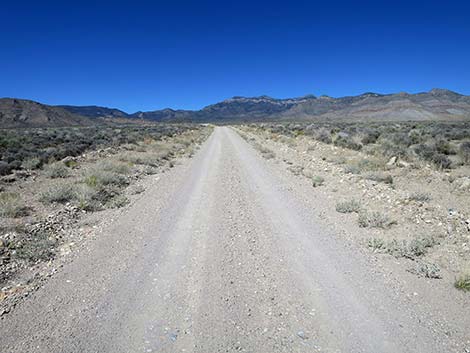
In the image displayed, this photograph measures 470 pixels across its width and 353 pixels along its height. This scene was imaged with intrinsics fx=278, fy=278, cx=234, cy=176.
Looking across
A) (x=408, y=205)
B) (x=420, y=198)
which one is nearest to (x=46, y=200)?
(x=408, y=205)

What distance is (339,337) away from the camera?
324 centimetres

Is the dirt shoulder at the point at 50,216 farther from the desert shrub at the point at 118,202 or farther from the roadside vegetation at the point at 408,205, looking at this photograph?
the roadside vegetation at the point at 408,205

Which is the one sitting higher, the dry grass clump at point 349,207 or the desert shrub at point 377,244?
the dry grass clump at point 349,207

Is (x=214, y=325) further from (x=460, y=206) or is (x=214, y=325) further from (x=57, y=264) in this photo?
(x=460, y=206)

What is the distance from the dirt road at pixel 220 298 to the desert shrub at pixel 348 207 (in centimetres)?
139

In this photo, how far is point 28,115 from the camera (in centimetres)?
10744

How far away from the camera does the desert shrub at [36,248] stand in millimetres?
5035

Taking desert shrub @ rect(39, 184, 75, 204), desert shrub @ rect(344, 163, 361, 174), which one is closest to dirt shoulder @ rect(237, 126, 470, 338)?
desert shrub @ rect(344, 163, 361, 174)

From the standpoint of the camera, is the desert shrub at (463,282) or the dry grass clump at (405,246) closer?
the desert shrub at (463,282)

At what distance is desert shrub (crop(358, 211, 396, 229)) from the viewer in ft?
20.9

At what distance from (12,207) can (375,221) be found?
8965mm

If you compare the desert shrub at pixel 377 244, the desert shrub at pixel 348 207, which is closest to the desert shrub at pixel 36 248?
the desert shrub at pixel 377 244

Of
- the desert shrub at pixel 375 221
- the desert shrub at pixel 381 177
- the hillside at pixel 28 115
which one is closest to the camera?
the desert shrub at pixel 375 221

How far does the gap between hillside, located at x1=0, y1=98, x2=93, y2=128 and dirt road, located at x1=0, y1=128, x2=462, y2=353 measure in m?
115
